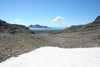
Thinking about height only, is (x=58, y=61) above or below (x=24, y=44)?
below

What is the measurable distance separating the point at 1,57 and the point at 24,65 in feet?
10.1

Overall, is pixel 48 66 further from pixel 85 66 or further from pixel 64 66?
pixel 85 66

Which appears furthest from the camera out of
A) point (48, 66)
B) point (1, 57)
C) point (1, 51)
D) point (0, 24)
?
point (0, 24)

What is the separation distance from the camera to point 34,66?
6262mm

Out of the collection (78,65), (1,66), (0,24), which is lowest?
(1,66)

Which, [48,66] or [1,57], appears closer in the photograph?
[48,66]

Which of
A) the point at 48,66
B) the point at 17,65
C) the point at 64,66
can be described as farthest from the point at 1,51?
the point at 64,66

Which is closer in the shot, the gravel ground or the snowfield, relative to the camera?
the snowfield

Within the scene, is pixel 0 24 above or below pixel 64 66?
above

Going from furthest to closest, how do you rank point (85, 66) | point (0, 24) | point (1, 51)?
point (0, 24)
point (1, 51)
point (85, 66)

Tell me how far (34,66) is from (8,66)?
2.20 m

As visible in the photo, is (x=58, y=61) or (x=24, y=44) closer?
(x=58, y=61)

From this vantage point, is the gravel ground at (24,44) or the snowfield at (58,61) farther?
the gravel ground at (24,44)

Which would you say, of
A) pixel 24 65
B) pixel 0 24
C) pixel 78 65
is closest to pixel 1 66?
pixel 24 65
